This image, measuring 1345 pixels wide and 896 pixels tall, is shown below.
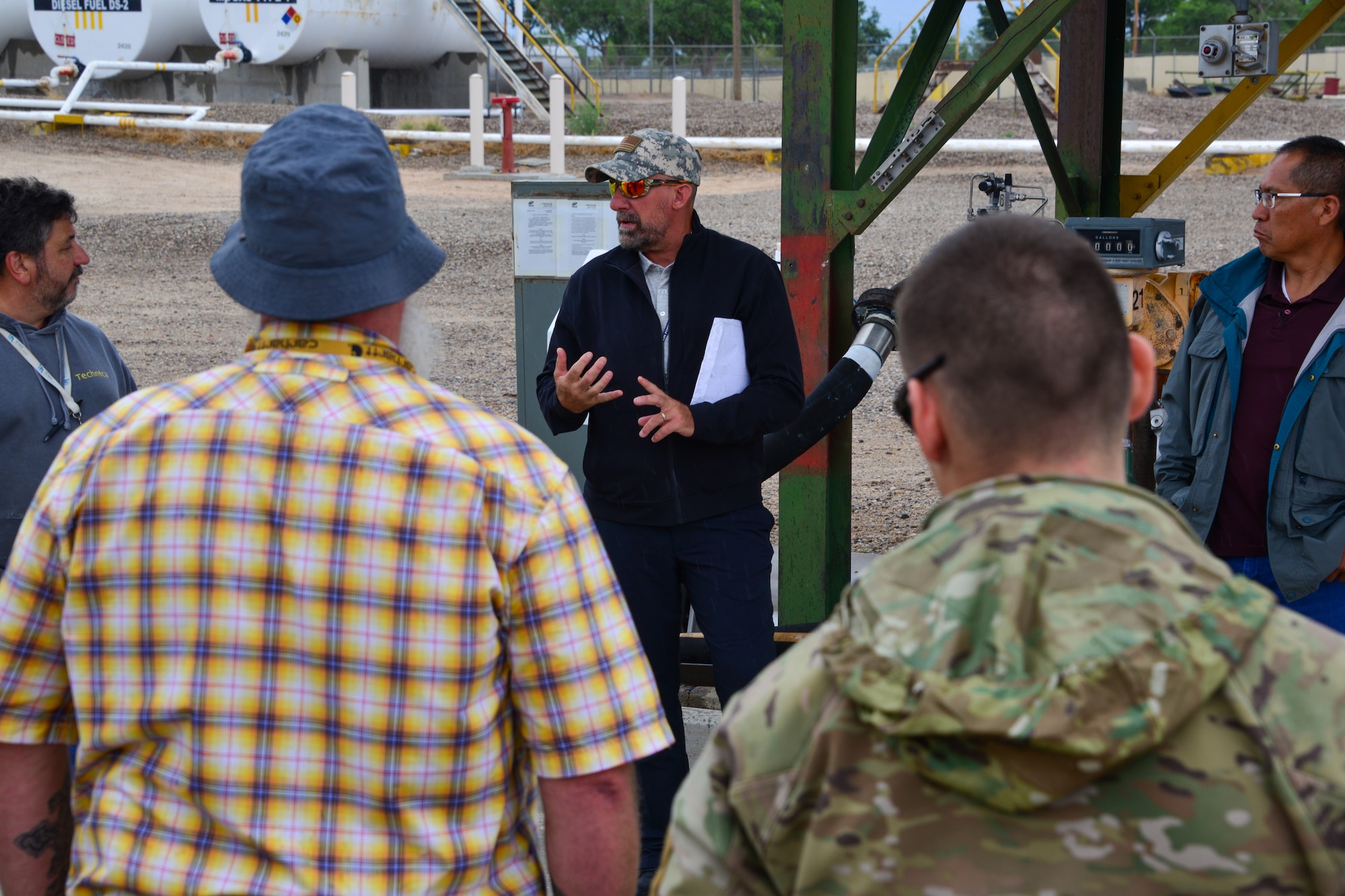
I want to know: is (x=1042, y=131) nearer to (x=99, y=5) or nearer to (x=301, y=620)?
(x=301, y=620)

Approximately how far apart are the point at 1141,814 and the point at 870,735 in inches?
9.2

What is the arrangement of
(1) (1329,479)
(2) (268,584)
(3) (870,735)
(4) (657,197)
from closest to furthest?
(3) (870,735), (2) (268,584), (1) (1329,479), (4) (657,197)

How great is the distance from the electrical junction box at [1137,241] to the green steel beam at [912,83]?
707 mm

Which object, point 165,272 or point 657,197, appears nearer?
point 657,197

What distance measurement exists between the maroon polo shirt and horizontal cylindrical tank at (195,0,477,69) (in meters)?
25.7

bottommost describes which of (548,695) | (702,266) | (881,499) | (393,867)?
(881,499)

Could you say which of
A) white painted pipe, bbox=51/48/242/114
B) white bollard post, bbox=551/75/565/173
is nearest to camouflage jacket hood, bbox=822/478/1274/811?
white bollard post, bbox=551/75/565/173

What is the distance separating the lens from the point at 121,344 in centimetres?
1169

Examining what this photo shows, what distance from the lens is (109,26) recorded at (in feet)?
86.3

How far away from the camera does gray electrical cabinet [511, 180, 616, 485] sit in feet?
18.4

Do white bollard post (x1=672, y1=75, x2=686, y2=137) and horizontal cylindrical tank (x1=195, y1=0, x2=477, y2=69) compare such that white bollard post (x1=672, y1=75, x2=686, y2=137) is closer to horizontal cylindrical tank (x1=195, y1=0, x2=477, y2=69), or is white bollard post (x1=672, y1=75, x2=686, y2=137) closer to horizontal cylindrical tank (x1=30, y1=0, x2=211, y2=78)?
horizontal cylindrical tank (x1=195, y1=0, x2=477, y2=69)

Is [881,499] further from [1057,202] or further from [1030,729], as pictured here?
[1030,729]

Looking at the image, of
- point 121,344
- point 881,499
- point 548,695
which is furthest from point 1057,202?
point 121,344

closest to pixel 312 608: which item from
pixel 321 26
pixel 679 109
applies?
pixel 679 109
